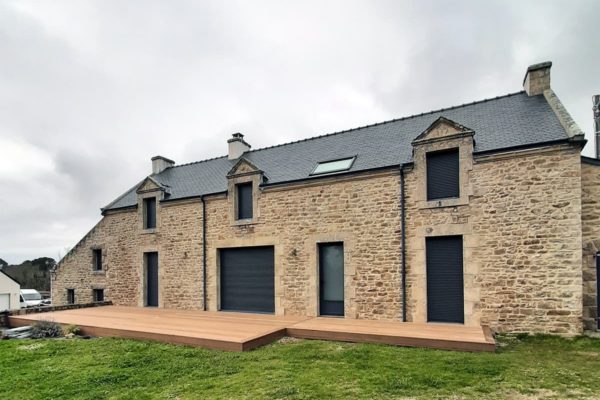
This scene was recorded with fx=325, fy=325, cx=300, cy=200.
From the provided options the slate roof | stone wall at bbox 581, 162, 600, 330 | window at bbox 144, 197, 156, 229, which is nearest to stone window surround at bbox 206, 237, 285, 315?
the slate roof

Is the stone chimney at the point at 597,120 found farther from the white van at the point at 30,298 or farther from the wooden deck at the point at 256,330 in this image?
the white van at the point at 30,298

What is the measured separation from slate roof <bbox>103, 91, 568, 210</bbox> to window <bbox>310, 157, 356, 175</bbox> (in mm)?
244

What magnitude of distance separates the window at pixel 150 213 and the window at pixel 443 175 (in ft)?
37.8

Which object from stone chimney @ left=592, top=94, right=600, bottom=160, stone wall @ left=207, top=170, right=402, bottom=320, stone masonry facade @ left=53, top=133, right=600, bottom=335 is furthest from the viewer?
stone chimney @ left=592, top=94, right=600, bottom=160

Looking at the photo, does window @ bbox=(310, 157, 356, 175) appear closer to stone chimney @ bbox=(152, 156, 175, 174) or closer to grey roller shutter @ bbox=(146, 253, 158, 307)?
grey roller shutter @ bbox=(146, 253, 158, 307)

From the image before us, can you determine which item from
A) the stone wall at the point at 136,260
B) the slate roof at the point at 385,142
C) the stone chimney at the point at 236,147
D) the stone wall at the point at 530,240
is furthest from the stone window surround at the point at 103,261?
the stone wall at the point at 530,240

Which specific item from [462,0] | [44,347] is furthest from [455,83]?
[44,347]

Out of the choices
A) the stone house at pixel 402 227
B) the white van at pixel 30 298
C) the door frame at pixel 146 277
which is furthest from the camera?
the white van at pixel 30 298

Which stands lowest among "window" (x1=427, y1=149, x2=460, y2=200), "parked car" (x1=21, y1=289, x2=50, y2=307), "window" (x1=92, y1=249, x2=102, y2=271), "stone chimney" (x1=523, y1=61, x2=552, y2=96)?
"parked car" (x1=21, y1=289, x2=50, y2=307)

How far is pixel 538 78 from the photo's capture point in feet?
33.3

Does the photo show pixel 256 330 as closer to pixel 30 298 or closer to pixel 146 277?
pixel 146 277

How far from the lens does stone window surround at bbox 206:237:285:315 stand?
36.4 feet

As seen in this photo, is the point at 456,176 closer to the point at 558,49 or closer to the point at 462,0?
the point at 462,0

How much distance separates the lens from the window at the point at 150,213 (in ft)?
47.9
